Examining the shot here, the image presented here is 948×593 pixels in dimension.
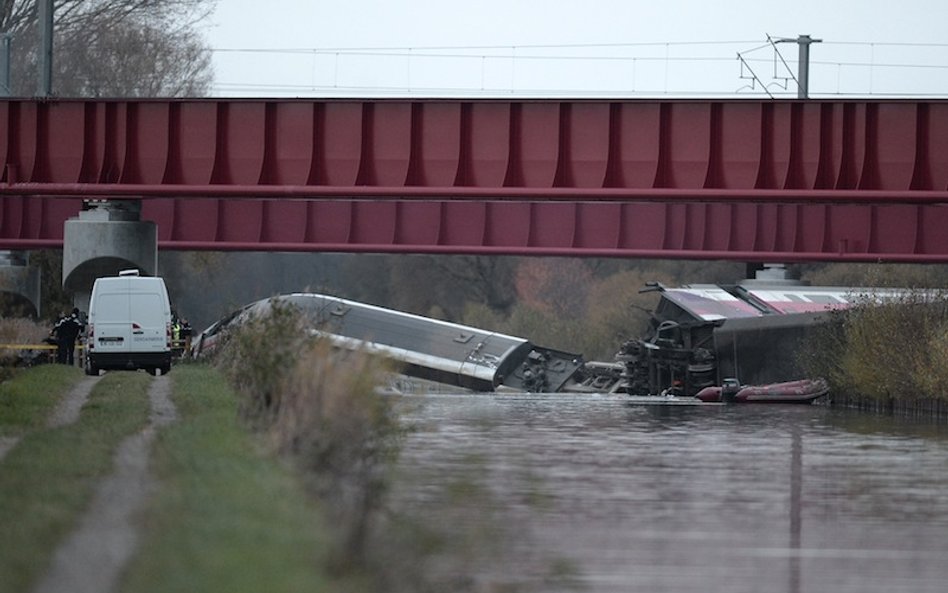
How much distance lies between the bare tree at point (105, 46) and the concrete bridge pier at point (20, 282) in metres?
19.4

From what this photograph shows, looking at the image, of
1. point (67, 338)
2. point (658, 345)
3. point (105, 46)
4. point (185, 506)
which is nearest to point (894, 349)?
point (658, 345)

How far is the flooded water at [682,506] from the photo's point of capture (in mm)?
13602

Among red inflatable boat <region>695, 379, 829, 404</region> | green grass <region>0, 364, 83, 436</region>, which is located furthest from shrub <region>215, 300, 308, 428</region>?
red inflatable boat <region>695, 379, 829, 404</region>

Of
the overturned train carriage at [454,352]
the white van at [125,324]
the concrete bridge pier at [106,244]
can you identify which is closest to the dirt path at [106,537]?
the white van at [125,324]

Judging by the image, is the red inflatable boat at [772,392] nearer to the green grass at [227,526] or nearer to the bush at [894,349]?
the bush at [894,349]

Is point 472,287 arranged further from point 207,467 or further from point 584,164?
point 207,467

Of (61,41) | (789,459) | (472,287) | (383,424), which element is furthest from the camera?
(472,287)

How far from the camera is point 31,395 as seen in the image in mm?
28047

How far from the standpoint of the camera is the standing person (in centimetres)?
4475

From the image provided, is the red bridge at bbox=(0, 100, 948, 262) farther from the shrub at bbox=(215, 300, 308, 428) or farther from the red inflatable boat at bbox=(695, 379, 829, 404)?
the shrub at bbox=(215, 300, 308, 428)

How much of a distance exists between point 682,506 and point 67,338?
1159 inches

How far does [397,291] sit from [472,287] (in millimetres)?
6780

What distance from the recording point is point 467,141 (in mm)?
41156

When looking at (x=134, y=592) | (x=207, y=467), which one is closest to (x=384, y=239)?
(x=207, y=467)
